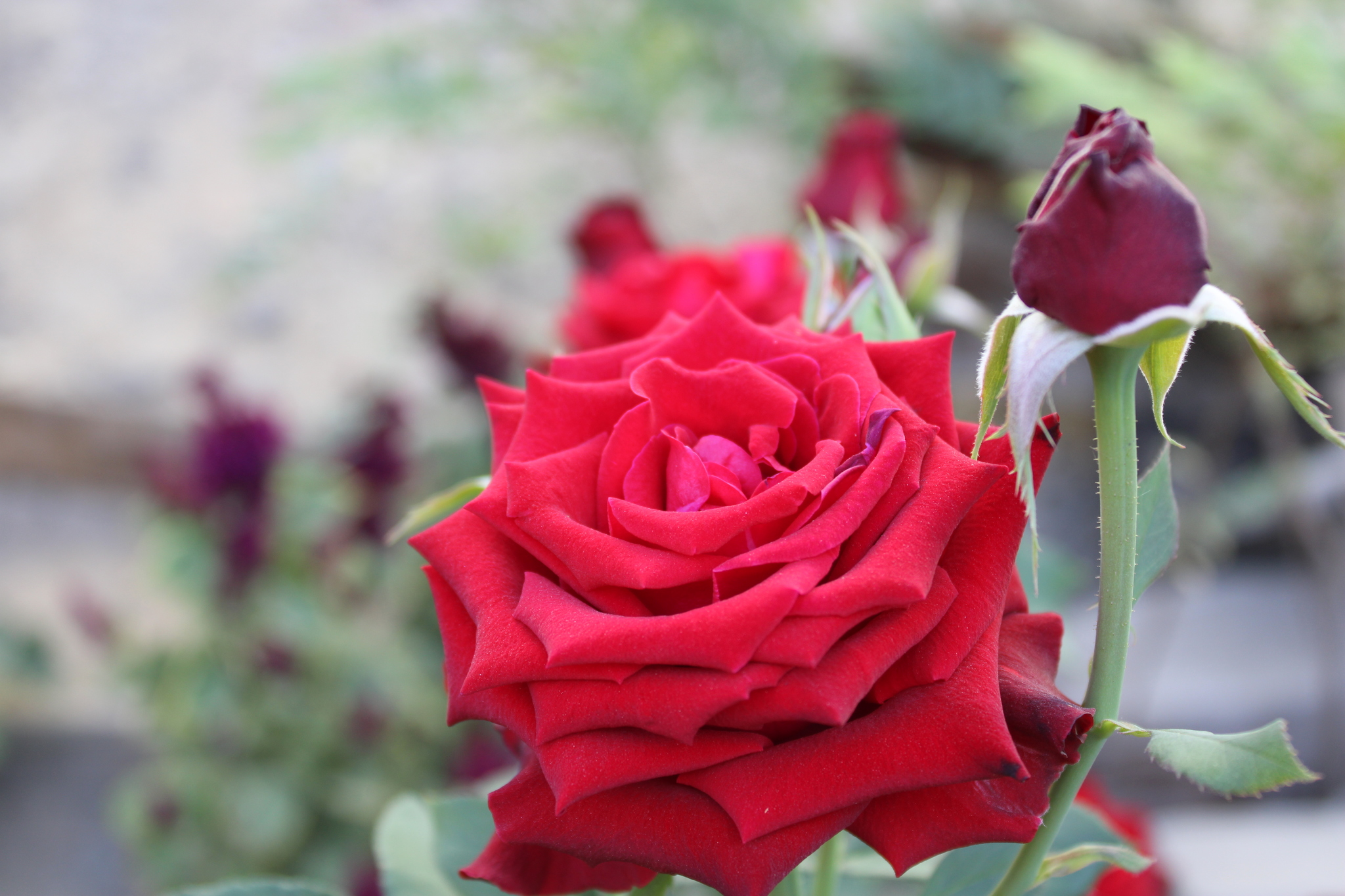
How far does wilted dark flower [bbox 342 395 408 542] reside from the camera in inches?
44.6

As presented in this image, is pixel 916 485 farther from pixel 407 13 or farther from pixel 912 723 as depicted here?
pixel 407 13

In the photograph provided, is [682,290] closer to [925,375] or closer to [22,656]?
[925,375]

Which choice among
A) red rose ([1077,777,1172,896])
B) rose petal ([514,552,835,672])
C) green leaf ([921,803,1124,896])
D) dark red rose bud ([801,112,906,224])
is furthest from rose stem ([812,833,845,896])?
dark red rose bud ([801,112,906,224])

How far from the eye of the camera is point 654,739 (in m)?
0.24

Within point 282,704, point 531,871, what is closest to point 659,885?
point 531,871

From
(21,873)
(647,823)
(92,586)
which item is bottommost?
(21,873)

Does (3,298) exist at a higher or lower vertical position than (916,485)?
lower

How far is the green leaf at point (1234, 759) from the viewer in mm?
248

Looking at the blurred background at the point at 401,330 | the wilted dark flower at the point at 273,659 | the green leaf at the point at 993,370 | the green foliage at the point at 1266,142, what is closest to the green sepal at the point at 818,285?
the green leaf at the point at 993,370

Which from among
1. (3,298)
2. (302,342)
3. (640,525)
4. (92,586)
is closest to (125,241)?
(3,298)

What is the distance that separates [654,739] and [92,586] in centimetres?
202

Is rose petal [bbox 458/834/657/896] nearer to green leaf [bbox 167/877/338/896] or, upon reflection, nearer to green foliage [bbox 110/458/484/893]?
green leaf [bbox 167/877/338/896]

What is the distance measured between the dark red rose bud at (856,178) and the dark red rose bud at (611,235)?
15cm

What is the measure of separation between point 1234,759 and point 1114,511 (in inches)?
3.1
